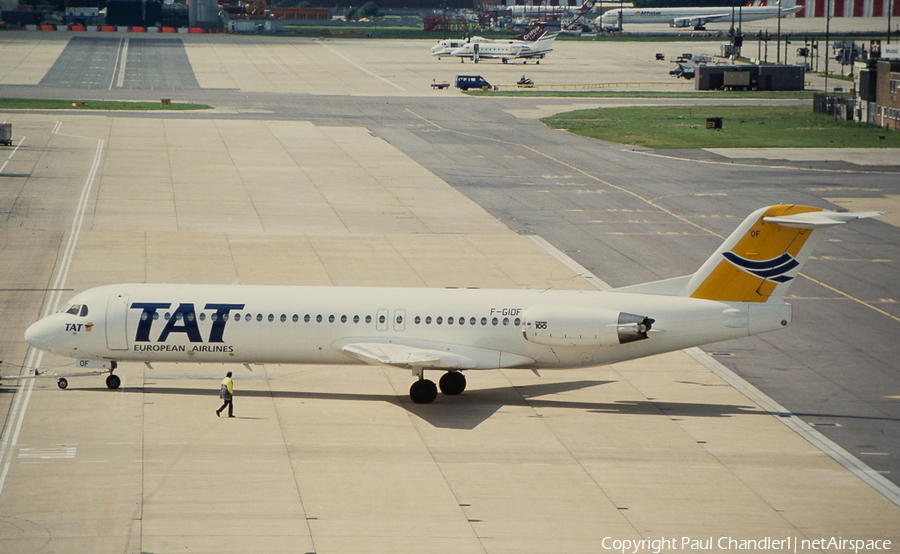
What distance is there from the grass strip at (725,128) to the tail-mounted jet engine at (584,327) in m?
62.9

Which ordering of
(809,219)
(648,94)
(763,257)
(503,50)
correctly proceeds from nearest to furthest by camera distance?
(809,219) → (763,257) → (648,94) → (503,50)

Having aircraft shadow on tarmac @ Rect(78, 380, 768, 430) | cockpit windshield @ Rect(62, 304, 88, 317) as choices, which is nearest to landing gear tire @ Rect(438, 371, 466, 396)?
aircraft shadow on tarmac @ Rect(78, 380, 768, 430)

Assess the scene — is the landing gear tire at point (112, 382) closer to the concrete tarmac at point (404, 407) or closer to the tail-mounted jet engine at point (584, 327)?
the concrete tarmac at point (404, 407)

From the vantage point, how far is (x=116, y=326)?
106 feet

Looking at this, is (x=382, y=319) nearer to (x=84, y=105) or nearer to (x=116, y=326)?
(x=116, y=326)

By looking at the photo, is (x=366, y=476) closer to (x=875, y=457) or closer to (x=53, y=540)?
(x=53, y=540)

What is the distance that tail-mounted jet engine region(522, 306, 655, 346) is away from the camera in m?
30.9

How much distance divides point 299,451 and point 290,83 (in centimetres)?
11603

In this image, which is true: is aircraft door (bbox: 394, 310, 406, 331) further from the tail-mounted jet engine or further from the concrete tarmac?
the tail-mounted jet engine

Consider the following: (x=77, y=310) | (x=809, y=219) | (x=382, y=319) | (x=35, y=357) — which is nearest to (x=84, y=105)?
(x=35, y=357)

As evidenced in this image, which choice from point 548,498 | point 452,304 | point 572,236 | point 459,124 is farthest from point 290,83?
point 548,498

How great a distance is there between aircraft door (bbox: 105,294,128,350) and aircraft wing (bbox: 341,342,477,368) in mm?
7043

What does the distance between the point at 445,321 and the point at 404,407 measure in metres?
2.98

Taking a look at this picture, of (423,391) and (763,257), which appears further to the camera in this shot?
(423,391)
